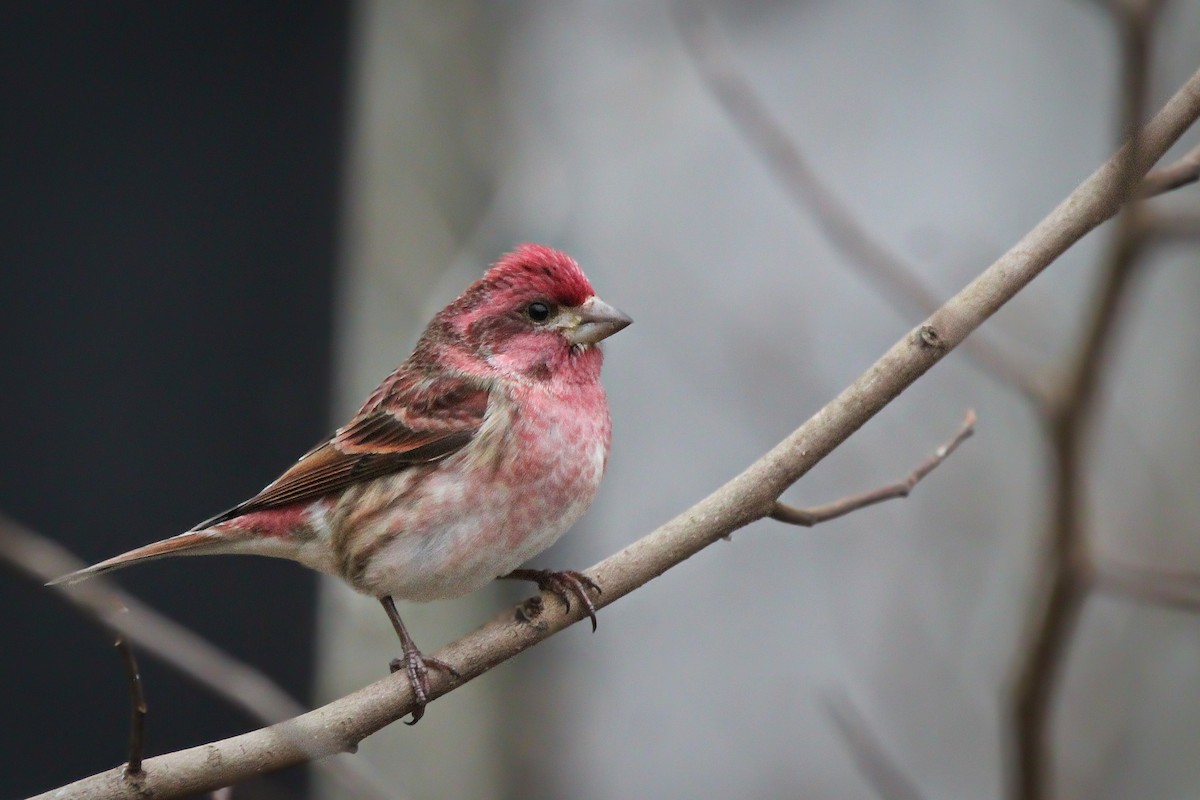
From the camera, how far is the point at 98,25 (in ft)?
18.3

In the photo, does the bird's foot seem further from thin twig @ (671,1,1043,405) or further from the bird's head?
thin twig @ (671,1,1043,405)

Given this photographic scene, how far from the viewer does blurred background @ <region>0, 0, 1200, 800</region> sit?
548cm

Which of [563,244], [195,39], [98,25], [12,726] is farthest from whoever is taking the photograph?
[563,244]

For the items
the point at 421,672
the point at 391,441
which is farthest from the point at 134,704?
the point at 391,441

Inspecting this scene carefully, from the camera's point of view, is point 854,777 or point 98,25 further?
point 854,777

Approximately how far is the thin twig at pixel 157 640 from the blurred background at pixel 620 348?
3090 millimetres

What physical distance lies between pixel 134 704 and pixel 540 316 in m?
1.65

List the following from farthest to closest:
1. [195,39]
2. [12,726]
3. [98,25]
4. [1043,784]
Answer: [195,39] < [98,25] < [12,726] < [1043,784]

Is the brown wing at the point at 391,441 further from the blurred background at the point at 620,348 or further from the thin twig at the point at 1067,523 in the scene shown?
the blurred background at the point at 620,348

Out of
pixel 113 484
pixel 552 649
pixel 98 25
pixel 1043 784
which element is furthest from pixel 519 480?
pixel 552 649

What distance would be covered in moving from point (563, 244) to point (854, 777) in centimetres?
323

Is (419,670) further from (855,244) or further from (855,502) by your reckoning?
(855,244)

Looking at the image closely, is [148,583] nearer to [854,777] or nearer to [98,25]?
[98,25]

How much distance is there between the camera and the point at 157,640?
2.09 meters
